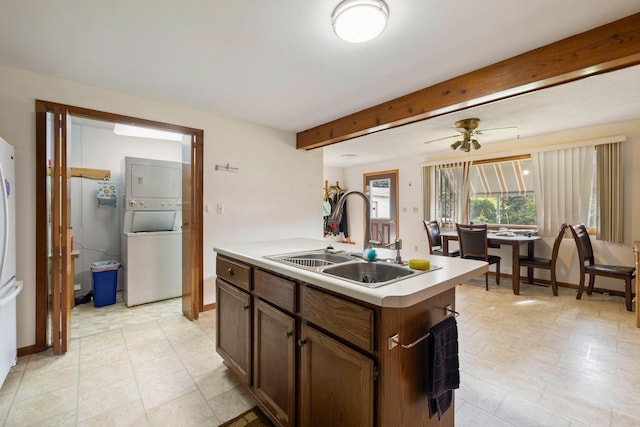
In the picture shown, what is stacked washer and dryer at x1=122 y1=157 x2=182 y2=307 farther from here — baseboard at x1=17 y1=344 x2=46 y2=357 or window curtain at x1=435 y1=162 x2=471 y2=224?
window curtain at x1=435 y1=162 x2=471 y2=224

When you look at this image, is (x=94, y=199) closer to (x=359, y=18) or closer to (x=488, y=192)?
(x=359, y=18)

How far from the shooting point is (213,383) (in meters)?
1.87

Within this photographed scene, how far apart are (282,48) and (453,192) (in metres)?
4.23

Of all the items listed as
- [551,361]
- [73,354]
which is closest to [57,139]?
[73,354]

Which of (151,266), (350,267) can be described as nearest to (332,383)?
(350,267)

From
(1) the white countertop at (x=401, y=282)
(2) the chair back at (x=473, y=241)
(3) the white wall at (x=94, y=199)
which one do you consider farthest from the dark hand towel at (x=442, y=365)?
(3) the white wall at (x=94, y=199)

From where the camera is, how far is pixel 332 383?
1.13m

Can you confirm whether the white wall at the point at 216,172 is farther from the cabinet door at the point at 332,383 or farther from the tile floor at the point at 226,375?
the cabinet door at the point at 332,383

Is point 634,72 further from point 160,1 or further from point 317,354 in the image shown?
point 160,1

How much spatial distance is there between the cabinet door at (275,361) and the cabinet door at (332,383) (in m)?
0.08

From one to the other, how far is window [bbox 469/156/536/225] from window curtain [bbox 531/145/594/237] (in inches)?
9.0

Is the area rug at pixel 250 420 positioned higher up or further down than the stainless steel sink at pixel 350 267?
further down

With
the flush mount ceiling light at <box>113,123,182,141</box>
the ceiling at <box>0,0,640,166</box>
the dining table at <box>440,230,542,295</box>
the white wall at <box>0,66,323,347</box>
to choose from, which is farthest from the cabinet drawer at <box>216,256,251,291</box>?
the dining table at <box>440,230,542,295</box>

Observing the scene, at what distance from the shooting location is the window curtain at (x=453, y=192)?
4938mm
